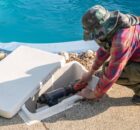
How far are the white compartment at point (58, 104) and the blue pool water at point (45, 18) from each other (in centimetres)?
222

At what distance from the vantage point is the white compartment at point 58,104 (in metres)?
4.06

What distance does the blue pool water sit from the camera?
22.8 ft

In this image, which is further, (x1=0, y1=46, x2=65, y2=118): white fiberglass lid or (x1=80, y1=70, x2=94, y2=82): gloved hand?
(x1=80, y1=70, x2=94, y2=82): gloved hand

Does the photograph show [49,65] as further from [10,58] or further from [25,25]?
[25,25]

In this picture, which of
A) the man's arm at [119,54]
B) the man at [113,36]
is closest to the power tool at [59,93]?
the man at [113,36]

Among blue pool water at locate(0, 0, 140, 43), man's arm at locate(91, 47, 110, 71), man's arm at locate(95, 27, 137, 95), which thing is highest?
man's arm at locate(95, 27, 137, 95)

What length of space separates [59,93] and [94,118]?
0.47 meters

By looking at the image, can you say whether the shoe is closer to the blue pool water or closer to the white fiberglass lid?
the white fiberglass lid

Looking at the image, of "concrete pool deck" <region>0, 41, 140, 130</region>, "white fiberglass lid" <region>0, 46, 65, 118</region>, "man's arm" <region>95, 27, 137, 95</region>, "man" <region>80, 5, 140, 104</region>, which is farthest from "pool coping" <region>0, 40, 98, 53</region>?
"man's arm" <region>95, 27, 137, 95</region>

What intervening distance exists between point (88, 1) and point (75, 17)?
0.79 metres

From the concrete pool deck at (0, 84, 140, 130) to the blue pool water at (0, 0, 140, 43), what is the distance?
2.75 m

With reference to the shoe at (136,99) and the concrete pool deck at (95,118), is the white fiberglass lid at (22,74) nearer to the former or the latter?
the concrete pool deck at (95,118)

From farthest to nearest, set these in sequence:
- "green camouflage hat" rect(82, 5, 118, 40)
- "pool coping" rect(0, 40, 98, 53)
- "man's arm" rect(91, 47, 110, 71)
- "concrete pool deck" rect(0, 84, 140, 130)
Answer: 1. "pool coping" rect(0, 40, 98, 53)
2. "man's arm" rect(91, 47, 110, 71)
3. "concrete pool deck" rect(0, 84, 140, 130)
4. "green camouflage hat" rect(82, 5, 118, 40)

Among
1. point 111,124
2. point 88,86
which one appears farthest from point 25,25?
point 111,124
